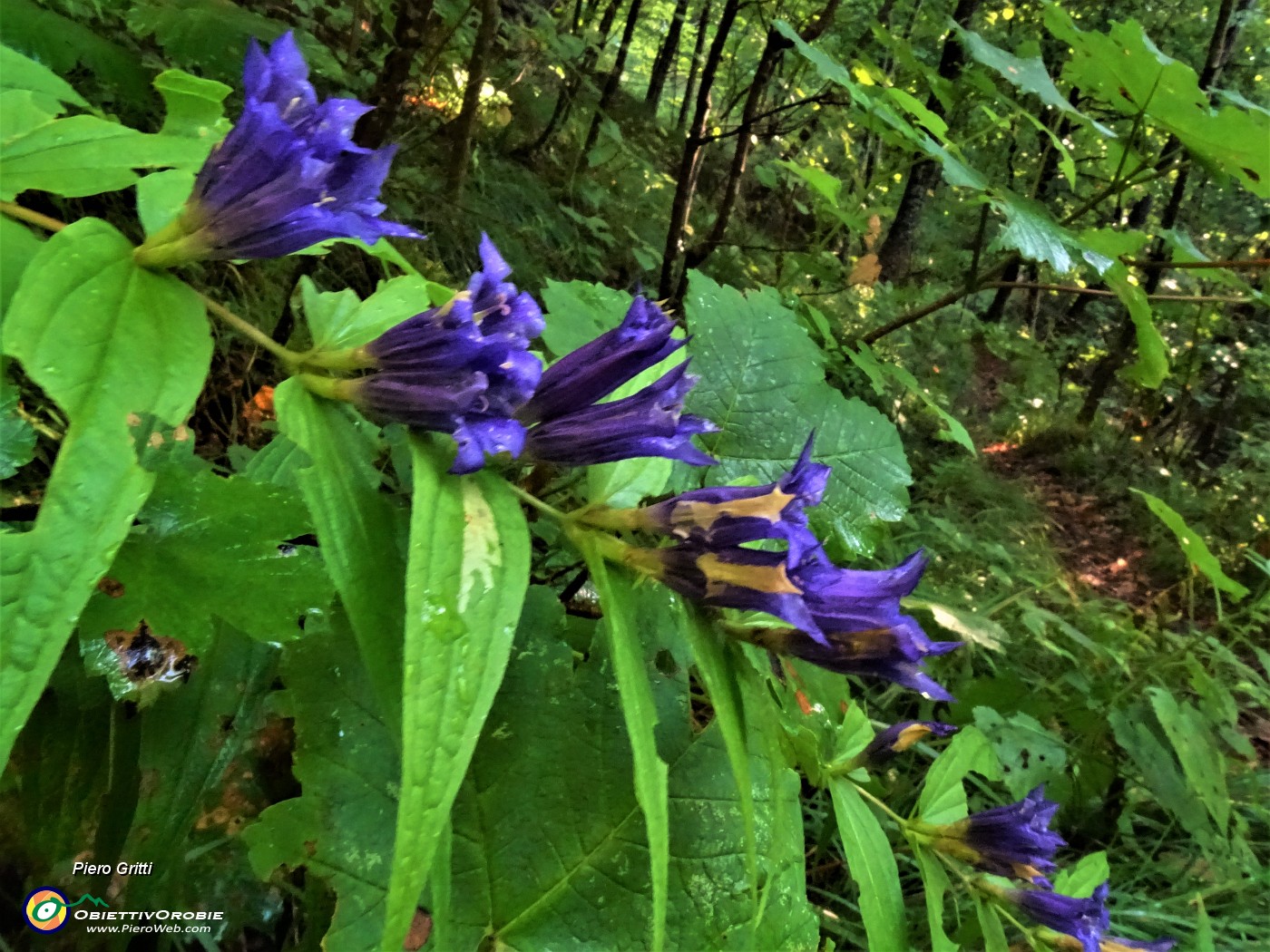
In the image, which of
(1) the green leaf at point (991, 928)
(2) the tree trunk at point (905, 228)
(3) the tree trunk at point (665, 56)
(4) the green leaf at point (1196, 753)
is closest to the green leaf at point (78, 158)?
Answer: (1) the green leaf at point (991, 928)

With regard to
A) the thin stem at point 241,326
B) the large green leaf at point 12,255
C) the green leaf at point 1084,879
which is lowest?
the green leaf at point 1084,879

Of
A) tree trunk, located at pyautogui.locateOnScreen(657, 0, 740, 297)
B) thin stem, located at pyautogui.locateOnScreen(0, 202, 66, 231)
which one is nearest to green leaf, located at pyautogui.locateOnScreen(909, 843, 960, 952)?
thin stem, located at pyautogui.locateOnScreen(0, 202, 66, 231)

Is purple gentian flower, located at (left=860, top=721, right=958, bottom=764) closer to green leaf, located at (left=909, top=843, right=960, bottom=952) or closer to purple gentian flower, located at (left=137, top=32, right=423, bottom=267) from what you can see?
green leaf, located at (left=909, top=843, right=960, bottom=952)

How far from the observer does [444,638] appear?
50 centimetres

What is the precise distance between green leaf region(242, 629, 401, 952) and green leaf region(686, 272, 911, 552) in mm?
642

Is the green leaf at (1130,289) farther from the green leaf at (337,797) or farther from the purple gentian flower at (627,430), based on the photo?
the green leaf at (337,797)

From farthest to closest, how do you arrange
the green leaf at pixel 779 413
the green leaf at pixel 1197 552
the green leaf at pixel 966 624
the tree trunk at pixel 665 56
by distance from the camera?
the tree trunk at pixel 665 56, the green leaf at pixel 1197 552, the green leaf at pixel 966 624, the green leaf at pixel 779 413

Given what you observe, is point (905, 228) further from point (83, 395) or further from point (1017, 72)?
point (83, 395)

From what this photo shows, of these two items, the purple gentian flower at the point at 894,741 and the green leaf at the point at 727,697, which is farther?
the purple gentian flower at the point at 894,741

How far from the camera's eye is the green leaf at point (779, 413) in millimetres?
1307

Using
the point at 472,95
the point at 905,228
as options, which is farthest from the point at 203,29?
the point at 905,228

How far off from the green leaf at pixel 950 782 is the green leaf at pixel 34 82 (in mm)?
1273

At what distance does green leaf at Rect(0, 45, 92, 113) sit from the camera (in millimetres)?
666

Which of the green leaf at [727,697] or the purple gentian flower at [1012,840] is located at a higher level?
the green leaf at [727,697]
